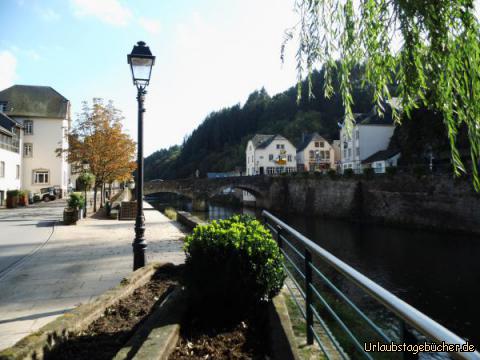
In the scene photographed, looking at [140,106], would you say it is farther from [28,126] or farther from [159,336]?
[28,126]

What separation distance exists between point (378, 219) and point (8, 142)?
118 ft


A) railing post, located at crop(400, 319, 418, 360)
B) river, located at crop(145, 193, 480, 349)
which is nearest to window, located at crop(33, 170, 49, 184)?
river, located at crop(145, 193, 480, 349)

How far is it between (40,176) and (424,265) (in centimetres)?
4064

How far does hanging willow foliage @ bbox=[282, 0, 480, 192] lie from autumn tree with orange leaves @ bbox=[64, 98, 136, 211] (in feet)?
73.0

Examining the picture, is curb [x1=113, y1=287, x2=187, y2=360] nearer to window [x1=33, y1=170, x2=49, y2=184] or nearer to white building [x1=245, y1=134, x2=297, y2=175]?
window [x1=33, y1=170, x2=49, y2=184]

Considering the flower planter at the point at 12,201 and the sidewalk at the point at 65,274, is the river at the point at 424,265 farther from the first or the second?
the flower planter at the point at 12,201

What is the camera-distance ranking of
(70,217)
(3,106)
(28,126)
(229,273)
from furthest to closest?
(28,126)
(3,106)
(70,217)
(229,273)

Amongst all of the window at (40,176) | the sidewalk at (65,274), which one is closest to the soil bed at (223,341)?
the sidewalk at (65,274)

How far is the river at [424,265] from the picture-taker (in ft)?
35.0

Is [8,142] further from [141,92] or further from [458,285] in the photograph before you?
[458,285]

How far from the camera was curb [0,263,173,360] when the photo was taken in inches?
101

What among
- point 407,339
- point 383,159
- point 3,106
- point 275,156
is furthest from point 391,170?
point 3,106

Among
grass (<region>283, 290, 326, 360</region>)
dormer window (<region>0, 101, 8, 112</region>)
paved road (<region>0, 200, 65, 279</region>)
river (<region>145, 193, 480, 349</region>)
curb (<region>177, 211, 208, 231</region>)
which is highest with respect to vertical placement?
dormer window (<region>0, 101, 8, 112</region>)

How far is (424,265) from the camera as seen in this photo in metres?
15.7
